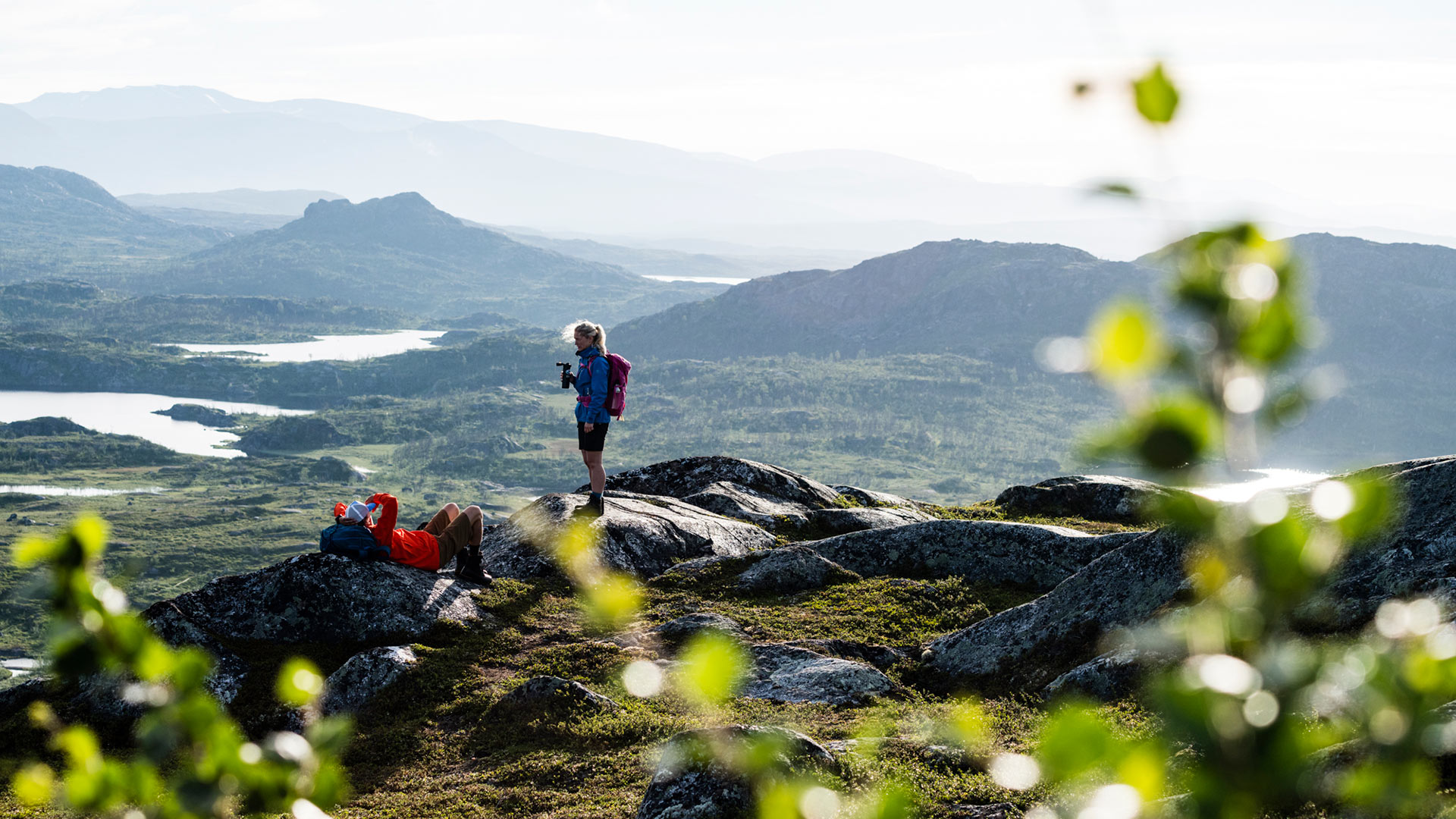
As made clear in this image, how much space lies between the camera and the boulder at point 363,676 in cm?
1540

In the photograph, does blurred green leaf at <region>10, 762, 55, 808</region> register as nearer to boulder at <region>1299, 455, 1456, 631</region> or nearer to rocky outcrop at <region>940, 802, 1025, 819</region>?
rocky outcrop at <region>940, 802, 1025, 819</region>

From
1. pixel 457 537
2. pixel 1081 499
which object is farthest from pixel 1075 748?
pixel 1081 499

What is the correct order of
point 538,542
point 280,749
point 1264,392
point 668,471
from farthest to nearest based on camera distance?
1. point 668,471
2. point 538,542
3. point 280,749
4. point 1264,392

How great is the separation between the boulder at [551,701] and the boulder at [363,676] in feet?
6.32

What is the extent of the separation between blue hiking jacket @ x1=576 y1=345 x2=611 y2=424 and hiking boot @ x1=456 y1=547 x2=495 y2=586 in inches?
132

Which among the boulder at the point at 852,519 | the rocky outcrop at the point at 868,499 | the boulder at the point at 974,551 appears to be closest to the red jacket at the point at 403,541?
the boulder at the point at 974,551

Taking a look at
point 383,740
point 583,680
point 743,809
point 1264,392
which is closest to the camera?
point 1264,392

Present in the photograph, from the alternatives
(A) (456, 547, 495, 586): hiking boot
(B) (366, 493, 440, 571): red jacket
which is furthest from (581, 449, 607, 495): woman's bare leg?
(B) (366, 493, 440, 571): red jacket

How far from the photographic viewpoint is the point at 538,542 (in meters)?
21.8

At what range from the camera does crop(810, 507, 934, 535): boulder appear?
27.3 meters

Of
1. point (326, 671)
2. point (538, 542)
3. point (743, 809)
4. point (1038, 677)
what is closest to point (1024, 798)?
point (743, 809)

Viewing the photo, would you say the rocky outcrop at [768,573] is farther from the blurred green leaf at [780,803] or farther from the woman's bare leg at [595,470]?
the blurred green leaf at [780,803]

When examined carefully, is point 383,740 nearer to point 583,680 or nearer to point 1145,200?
point 583,680

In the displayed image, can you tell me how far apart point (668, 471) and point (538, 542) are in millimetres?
9792
